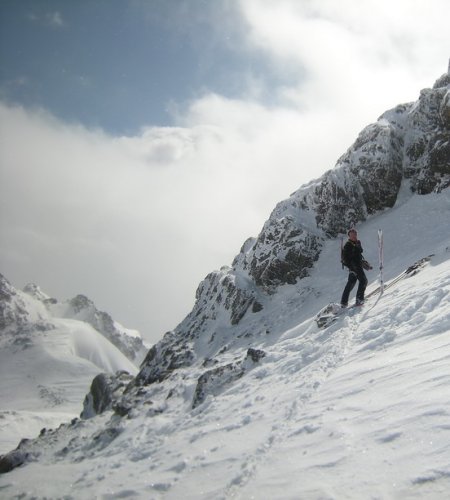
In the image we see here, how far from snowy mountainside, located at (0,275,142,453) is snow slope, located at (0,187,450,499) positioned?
79892 mm

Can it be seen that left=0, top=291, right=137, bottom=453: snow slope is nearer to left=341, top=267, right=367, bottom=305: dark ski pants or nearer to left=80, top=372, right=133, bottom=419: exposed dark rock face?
left=80, top=372, right=133, bottom=419: exposed dark rock face

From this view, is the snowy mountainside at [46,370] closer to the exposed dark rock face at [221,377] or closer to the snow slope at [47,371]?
the snow slope at [47,371]

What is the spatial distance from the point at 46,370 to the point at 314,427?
173 m

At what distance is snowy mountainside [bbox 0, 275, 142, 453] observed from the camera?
88.2m

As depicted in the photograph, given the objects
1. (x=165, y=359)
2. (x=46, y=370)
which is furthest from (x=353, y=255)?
(x=46, y=370)

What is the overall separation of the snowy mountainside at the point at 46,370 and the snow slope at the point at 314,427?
79.9 meters

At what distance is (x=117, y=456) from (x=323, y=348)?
6.86m

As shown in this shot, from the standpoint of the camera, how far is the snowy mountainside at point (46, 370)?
8825 cm

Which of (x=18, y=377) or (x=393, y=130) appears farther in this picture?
(x=18, y=377)

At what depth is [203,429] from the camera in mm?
10258

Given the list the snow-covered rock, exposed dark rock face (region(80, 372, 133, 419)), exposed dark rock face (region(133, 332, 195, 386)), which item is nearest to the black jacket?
the snow-covered rock

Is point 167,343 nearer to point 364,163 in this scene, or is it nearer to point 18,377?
point 364,163

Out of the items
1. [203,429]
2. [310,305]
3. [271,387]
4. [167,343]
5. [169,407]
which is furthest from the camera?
[167,343]

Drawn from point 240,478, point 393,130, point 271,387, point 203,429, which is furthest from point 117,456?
point 393,130
